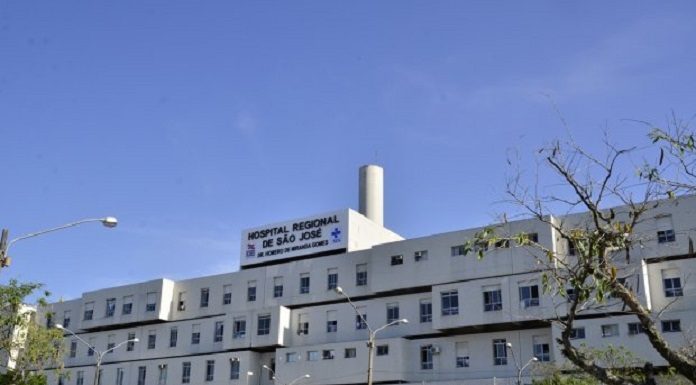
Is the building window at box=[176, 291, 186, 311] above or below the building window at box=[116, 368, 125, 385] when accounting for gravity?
above

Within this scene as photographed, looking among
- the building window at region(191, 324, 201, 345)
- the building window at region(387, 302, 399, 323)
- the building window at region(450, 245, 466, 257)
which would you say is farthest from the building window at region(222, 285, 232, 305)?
the building window at region(450, 245, 466, 257)

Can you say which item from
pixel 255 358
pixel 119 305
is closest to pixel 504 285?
pixel 255 358

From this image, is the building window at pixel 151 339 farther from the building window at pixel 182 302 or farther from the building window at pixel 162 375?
the building window at pixel 182 302

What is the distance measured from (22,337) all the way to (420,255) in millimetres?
28190

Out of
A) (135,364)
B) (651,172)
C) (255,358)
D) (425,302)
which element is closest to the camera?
(651,172)

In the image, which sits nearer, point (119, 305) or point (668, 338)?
point (668, 338)

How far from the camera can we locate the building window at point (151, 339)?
66625mm

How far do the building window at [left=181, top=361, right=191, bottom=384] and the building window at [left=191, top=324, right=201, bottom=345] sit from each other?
1871mm

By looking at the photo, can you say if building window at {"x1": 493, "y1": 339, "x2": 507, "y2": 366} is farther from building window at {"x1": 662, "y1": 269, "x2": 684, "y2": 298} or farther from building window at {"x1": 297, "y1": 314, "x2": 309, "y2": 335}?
building window at {"x1": 297, "y1": 314, "x2": 309, "y2": 335}

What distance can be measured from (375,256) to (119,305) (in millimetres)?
24937

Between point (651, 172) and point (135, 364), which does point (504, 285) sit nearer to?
point (135, 364)

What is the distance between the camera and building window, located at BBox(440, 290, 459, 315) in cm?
5231

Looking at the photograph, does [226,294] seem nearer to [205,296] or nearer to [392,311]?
[205,296]

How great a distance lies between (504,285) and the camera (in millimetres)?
50656
